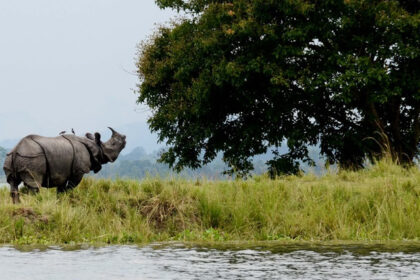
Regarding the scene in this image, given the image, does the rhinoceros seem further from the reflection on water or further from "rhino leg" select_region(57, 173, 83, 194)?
the reflection on water

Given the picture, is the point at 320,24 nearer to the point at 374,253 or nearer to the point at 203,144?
the point at 203,144

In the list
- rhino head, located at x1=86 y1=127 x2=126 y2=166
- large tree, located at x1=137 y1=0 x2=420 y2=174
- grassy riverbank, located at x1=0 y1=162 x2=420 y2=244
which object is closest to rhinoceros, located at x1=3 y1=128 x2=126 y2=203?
rhino head, located at x1=86 y1=127 x2=126 y2=166

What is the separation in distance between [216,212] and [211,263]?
5009mm

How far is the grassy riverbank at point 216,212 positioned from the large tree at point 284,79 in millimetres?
7899

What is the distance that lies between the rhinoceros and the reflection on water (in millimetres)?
3547

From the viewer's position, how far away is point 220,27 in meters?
23.7

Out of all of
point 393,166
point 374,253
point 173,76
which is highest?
point 173,76

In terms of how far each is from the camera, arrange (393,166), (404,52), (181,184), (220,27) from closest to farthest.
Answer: (181,184), (393,166), (404,52), (220,27)

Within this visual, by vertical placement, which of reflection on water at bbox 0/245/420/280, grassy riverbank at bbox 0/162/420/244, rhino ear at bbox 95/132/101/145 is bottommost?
reflection on water at bbox 0/245/420/280

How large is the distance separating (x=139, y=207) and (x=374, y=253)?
5619mm

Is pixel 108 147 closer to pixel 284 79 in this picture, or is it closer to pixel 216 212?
pixel 216 212

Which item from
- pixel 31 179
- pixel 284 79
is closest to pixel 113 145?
pixel 31 179

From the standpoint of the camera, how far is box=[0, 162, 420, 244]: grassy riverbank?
36.4 feet

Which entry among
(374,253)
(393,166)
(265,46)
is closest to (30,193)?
(374,253)
